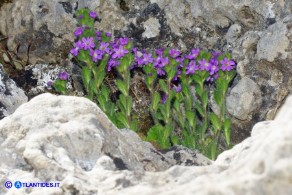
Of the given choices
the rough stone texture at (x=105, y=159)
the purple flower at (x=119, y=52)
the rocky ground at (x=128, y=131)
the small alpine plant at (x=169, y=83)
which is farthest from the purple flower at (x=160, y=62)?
the rough stone texture at (x=105, y=159)

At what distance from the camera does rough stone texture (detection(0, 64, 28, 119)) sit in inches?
184

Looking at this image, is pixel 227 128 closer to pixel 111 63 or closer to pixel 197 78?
pixel 197 78

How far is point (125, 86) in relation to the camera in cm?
499

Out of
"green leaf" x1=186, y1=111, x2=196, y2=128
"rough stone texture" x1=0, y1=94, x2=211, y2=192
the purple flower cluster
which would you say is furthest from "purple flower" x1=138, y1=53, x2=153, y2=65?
"rough stone texture" x1=0, y1=94, x2=211, y2=192

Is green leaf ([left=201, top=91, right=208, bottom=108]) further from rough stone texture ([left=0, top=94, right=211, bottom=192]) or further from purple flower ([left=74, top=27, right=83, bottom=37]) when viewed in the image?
rough stone texture ([left=0, top=94, right=211, bottom=192])

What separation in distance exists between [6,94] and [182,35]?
149 centimetres

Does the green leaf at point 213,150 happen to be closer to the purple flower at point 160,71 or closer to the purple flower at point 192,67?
the purple flower at point 192,67

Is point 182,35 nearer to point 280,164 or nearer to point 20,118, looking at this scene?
point 20,118

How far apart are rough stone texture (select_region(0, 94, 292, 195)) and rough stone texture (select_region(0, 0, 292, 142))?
1.99 metres

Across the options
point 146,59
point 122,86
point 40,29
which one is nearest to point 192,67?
point 146,59

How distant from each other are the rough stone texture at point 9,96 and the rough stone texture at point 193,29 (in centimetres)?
100

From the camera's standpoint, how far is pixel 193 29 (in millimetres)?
5418

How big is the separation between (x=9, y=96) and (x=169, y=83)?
3.74ft

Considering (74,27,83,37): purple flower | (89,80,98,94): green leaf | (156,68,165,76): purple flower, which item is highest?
(74,27,83,37): purple flower
